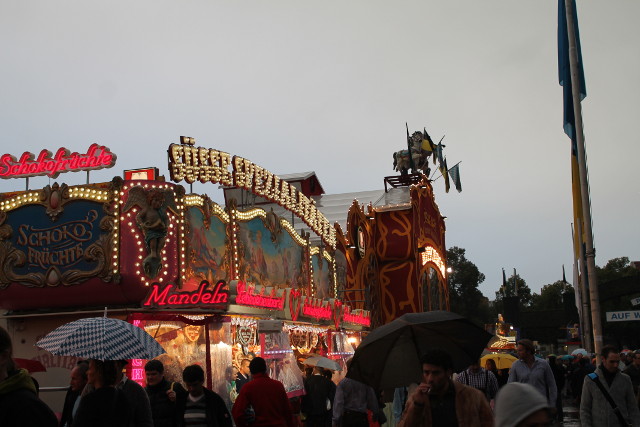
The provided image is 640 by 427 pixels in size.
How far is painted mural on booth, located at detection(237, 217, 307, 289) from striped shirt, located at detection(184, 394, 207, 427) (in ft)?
43.4

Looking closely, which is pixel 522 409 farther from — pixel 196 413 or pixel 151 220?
pixel 151 220

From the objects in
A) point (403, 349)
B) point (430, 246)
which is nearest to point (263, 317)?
point (403, 349)

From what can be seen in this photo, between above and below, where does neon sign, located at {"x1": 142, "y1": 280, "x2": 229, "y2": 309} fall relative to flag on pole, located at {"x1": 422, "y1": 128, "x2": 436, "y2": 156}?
below

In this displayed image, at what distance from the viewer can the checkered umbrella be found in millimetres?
7664

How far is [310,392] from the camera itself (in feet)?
49.1

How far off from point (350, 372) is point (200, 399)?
1.85 meters

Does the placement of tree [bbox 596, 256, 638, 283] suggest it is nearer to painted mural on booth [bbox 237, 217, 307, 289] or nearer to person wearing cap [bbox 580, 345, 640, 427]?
painted mural on booth [bbox 237, 217, 307, 289]

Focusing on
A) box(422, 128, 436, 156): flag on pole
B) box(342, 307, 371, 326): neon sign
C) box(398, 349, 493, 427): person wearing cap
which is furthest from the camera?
box(422, 128, 436, 156): flag on pole

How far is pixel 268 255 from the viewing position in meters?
24.0

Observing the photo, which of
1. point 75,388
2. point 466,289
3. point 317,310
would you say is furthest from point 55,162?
point 466,289

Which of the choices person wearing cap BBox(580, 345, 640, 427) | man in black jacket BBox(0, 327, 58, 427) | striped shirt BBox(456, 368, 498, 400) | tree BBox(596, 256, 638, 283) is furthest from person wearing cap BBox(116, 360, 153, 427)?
tree BBox(596, 256, 638, 283)

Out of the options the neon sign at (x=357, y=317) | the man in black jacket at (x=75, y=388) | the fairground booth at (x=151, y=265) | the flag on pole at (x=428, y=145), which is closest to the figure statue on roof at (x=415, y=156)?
the flag on pole at (x=428, y=145)

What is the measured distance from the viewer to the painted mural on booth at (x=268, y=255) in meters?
22.3

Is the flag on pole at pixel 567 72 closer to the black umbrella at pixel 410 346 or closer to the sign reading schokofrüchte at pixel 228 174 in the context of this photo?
the sign reading schokofrüchte at pixel 228 174
